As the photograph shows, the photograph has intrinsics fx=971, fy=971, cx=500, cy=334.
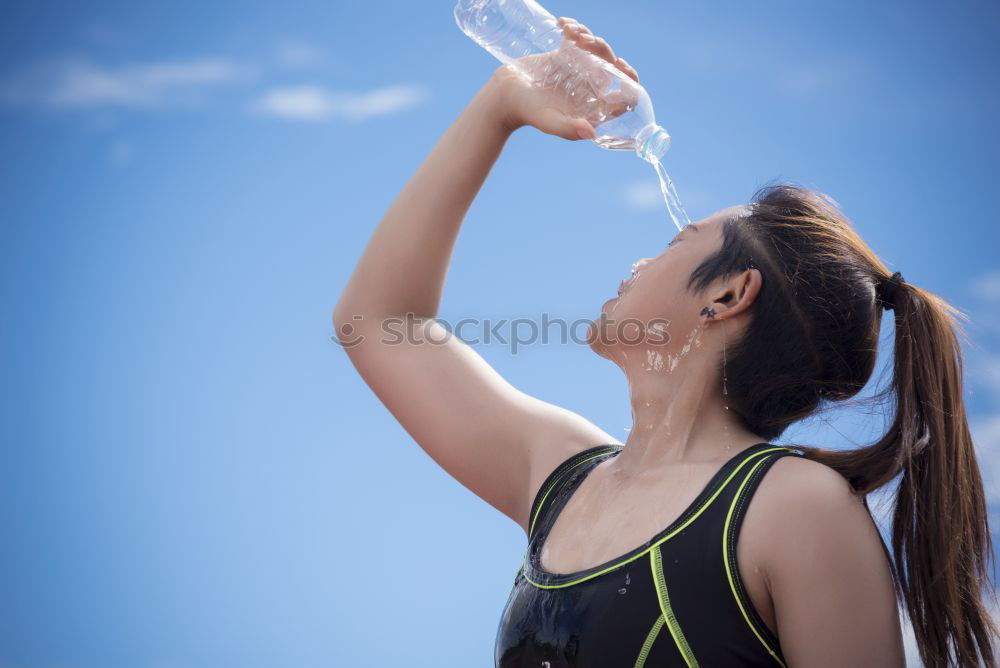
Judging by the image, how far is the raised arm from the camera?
2.04 metres

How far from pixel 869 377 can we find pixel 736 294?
31cm

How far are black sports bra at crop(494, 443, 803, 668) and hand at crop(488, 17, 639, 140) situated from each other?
0.75 metres

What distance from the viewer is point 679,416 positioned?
1.87 metres

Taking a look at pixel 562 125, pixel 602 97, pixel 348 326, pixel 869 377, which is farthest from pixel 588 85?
pixel 869 377

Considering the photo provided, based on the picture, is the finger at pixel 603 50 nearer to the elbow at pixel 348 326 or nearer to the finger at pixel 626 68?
the finger at pixel 626 68

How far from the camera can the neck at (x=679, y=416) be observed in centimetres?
181

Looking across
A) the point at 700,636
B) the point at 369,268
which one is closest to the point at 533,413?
the point at 369,268

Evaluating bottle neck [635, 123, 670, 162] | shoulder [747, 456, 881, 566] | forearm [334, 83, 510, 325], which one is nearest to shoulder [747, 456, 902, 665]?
shoulder [747, 456, 881, 566]

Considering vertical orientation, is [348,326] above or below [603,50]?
below

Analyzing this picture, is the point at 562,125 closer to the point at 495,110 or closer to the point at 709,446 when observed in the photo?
the point at 495,110

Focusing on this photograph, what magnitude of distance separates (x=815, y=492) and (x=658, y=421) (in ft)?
1.40

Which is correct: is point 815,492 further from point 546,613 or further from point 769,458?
point 546,613

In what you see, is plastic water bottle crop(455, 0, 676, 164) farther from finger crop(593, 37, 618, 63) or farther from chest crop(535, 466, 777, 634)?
chest crop(535, 466, 777, 634)

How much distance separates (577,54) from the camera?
2.09 metres
